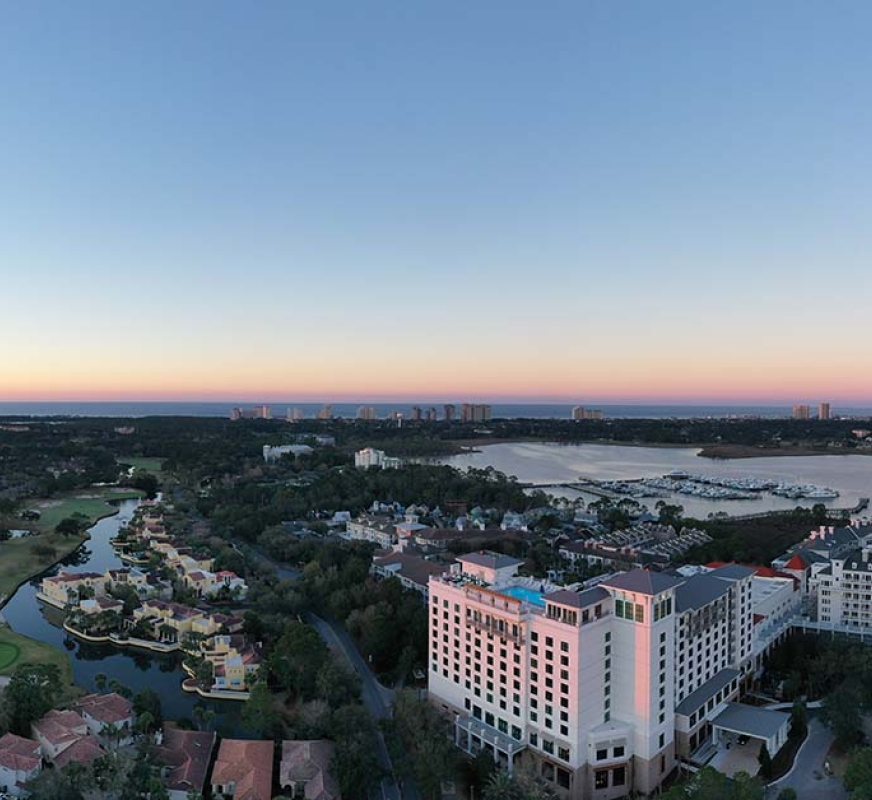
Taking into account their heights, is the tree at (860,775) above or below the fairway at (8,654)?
above

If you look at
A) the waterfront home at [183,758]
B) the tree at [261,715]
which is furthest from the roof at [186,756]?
the tree at [261,715]

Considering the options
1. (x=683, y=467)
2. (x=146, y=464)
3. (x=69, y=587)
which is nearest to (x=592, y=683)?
(x=69, y=587)

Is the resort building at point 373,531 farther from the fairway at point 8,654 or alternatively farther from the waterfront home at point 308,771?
the waterfront home at point 308,771

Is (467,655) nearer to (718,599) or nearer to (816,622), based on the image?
(718,599)

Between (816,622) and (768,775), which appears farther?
(816,622)

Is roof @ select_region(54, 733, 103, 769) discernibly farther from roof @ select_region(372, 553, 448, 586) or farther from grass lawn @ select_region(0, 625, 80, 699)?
roof @ select_region(372, 553, 448, 586)

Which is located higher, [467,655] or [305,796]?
[467,655]

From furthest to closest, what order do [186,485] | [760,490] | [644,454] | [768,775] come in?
[644,454]
[760,490]
[186,485]
[768,775]

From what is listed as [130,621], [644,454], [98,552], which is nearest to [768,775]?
[130,621]
